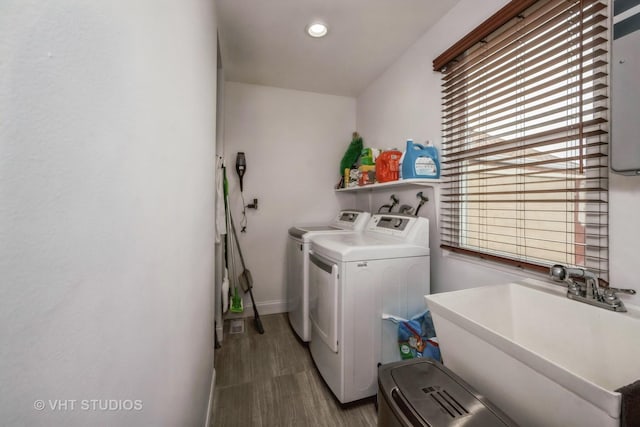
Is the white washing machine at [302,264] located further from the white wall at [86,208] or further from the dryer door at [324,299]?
the white wall at [86,208]

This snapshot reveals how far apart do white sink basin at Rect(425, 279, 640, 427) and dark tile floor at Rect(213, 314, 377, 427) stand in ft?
3.28

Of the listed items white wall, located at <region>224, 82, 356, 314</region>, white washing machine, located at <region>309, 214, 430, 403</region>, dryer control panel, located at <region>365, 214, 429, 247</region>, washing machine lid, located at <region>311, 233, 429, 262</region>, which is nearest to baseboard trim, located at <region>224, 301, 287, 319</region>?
white wall, located at <region>224, 82, 356, 314</region>

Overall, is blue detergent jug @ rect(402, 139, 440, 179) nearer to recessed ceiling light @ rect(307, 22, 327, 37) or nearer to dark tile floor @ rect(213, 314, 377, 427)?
recessed ceiling light @ rect(307, 22, 327, 37)

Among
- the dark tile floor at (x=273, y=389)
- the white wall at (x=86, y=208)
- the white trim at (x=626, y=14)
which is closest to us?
the white wall at (x=86, y=208)

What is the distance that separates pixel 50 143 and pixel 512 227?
1751 mm

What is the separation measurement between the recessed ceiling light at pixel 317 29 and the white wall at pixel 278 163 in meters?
1.04

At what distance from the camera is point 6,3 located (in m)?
0.24

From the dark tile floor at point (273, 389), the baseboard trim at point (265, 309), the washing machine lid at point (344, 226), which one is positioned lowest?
the dark tile floor at point (273, 389)

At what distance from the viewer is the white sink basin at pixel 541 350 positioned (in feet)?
1.96

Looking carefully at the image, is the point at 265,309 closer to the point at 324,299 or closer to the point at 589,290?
the point at 324,299

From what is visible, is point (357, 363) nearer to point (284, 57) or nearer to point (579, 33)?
point (579, 33)

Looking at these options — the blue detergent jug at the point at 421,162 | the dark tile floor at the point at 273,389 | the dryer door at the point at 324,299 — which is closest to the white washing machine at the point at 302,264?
the dryer door at the point at 324,299

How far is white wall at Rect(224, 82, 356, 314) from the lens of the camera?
112 inches

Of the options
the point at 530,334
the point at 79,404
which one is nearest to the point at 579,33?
the point at 530,334
